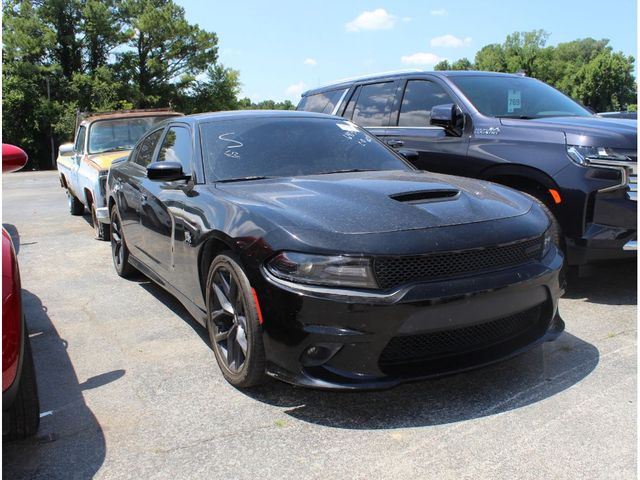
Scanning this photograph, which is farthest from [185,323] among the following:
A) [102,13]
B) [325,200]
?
[102,13]

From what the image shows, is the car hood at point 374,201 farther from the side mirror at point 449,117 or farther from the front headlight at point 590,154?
the side mirror at point 449,117

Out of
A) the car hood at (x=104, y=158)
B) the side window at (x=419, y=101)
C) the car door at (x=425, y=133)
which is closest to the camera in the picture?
the car door at (x=425, y=133)

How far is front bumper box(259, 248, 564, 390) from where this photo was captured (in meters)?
2.58

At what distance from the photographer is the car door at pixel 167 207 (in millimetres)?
3830

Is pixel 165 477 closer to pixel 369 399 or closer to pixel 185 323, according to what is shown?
pixel 369 399

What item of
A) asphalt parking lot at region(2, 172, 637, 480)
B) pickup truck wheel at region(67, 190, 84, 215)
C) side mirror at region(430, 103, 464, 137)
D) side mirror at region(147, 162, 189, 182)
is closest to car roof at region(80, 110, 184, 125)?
pickup truck wheel at region(67, 190, 84, 215)

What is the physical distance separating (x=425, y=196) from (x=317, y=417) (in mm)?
1302

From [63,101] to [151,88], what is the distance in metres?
8.64

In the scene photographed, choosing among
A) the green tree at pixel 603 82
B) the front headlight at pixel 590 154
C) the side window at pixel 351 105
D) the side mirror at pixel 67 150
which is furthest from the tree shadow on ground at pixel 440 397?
the green tree at pixel 603 82

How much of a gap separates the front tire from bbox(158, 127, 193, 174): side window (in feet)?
3.45

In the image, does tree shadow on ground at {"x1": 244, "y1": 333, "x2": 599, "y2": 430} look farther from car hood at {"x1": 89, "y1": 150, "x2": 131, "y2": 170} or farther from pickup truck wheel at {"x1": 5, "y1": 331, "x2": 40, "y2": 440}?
car hood at {"x1": 89, "y1": 150, "x2": 131, "y2": 170}

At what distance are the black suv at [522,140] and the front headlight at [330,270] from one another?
7.21 feet

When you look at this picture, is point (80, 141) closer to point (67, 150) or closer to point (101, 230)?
point (67, 150)

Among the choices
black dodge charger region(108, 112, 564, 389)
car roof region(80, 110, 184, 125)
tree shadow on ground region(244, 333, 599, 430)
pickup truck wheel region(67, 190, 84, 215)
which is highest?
car roof region(80, 110, 184, 125)
